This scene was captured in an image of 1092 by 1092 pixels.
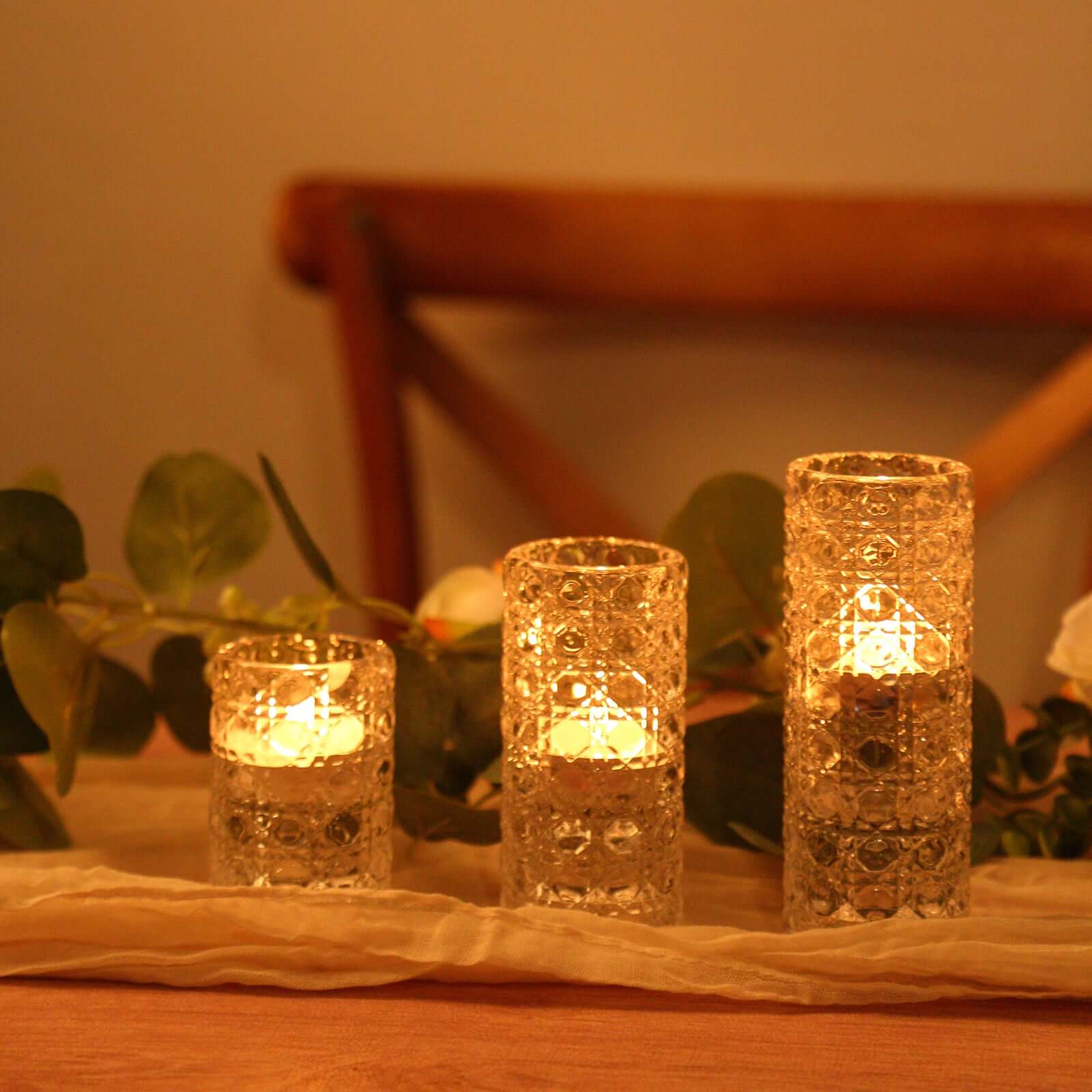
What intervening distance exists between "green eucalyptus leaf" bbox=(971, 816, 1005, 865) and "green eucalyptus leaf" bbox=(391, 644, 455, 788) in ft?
0.75

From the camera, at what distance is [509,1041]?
1.58 ft

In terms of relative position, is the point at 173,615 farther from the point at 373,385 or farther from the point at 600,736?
the point at 373,385

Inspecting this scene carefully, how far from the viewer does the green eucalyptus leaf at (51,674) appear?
0.57 m

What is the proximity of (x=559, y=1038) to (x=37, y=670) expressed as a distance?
0.25m

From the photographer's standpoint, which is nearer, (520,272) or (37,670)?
(37,670)

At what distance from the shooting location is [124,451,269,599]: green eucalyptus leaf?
2.18ft

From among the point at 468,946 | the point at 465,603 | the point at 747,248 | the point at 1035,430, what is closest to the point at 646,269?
the point at 747,248

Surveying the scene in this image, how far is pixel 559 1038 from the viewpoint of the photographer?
48cm

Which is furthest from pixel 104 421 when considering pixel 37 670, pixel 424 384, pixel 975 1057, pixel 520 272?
pixel 975 1057

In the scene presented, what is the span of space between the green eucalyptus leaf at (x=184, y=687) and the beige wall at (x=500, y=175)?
3.08 ft

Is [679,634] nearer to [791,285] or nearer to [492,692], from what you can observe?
[492,692]

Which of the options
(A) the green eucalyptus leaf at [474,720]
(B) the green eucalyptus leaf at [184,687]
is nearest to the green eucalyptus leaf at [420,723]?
(A) the green eucalyptus leaf at [474,720]

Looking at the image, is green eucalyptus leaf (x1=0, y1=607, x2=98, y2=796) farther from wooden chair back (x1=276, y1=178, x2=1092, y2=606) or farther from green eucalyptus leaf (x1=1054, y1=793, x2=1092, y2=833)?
wooden chair back (x1=276, y1=178, x2=1092, y2=606)

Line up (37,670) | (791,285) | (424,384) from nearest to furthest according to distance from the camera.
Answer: (37,670)
(791,285)
(424,384)
